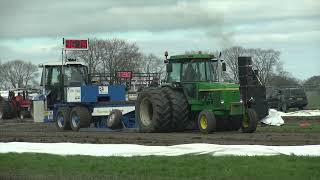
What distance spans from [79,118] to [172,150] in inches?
450

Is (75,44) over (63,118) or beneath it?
over

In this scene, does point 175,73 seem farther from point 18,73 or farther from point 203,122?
point 18,73

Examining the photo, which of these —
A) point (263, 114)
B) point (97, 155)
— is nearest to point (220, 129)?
point (263, 114)

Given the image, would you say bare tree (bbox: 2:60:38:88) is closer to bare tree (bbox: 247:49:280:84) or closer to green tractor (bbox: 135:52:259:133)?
bare tree (bbox: 247:49:280:84)

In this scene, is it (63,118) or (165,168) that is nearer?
(165,168)

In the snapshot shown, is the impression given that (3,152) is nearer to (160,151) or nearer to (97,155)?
(97,155)

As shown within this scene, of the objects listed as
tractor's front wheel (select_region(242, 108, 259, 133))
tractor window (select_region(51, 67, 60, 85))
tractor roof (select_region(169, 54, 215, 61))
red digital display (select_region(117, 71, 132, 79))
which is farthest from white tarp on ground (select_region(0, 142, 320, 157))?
tractor window (select_region(51, 67, 60, 85))

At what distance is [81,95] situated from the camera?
2469 cm

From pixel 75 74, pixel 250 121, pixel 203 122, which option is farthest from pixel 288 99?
pixel 203 122

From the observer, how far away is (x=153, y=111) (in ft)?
68.1

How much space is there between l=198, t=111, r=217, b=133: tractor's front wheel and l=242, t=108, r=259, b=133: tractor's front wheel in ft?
4.11

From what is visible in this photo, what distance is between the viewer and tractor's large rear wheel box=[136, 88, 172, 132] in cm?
2036

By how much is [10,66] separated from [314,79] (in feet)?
180

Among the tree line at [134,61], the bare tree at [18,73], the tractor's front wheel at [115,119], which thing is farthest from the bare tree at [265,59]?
the tractor's front wheel at [115,119]
